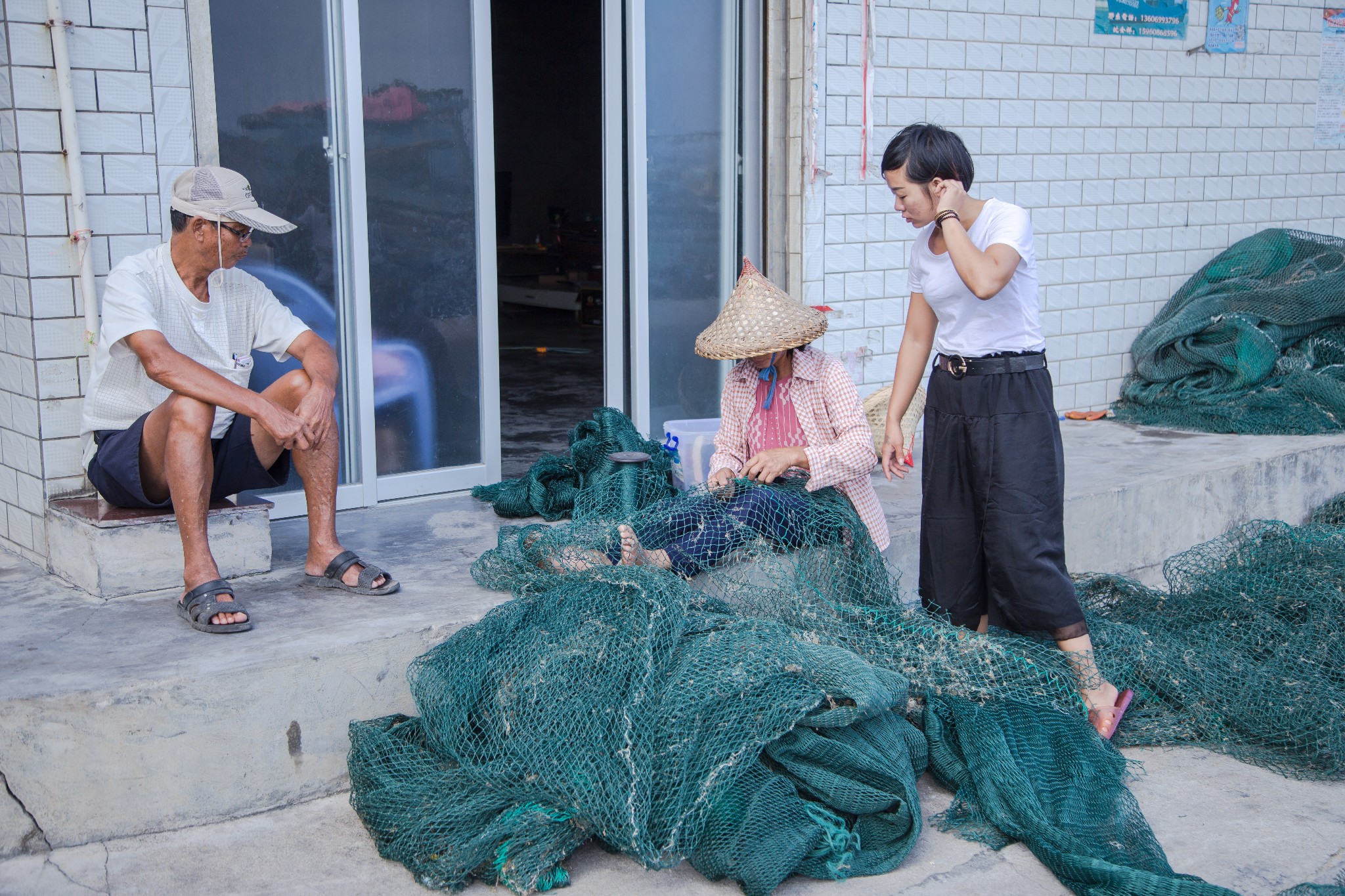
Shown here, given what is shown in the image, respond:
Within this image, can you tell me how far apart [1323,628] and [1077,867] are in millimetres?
1826

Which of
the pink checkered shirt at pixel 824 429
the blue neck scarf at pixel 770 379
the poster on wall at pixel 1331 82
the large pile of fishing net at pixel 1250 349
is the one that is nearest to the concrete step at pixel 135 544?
the pink checkered shirt at pixel 824 429

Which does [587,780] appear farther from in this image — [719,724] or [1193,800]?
[1193,800]

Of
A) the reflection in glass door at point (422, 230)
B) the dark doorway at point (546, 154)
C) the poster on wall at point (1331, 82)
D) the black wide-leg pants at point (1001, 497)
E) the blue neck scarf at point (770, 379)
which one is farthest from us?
the dark doorway at point (546, 154)

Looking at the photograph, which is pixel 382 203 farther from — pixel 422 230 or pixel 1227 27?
pixel 1227 27

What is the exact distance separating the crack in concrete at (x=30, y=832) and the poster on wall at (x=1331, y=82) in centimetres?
875

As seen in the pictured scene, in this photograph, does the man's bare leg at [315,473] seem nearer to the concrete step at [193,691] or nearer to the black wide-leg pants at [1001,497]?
the concrete step at [193,691]

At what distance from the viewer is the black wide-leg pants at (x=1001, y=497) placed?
12.6ft

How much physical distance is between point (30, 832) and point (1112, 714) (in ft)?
10.6

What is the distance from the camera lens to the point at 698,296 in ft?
21.0

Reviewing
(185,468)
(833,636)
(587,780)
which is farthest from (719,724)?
(185,468)

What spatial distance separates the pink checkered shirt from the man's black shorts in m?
1.64

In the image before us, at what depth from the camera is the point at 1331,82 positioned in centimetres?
855

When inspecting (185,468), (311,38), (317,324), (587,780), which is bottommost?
(587,780)

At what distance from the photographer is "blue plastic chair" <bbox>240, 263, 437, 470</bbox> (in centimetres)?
502
